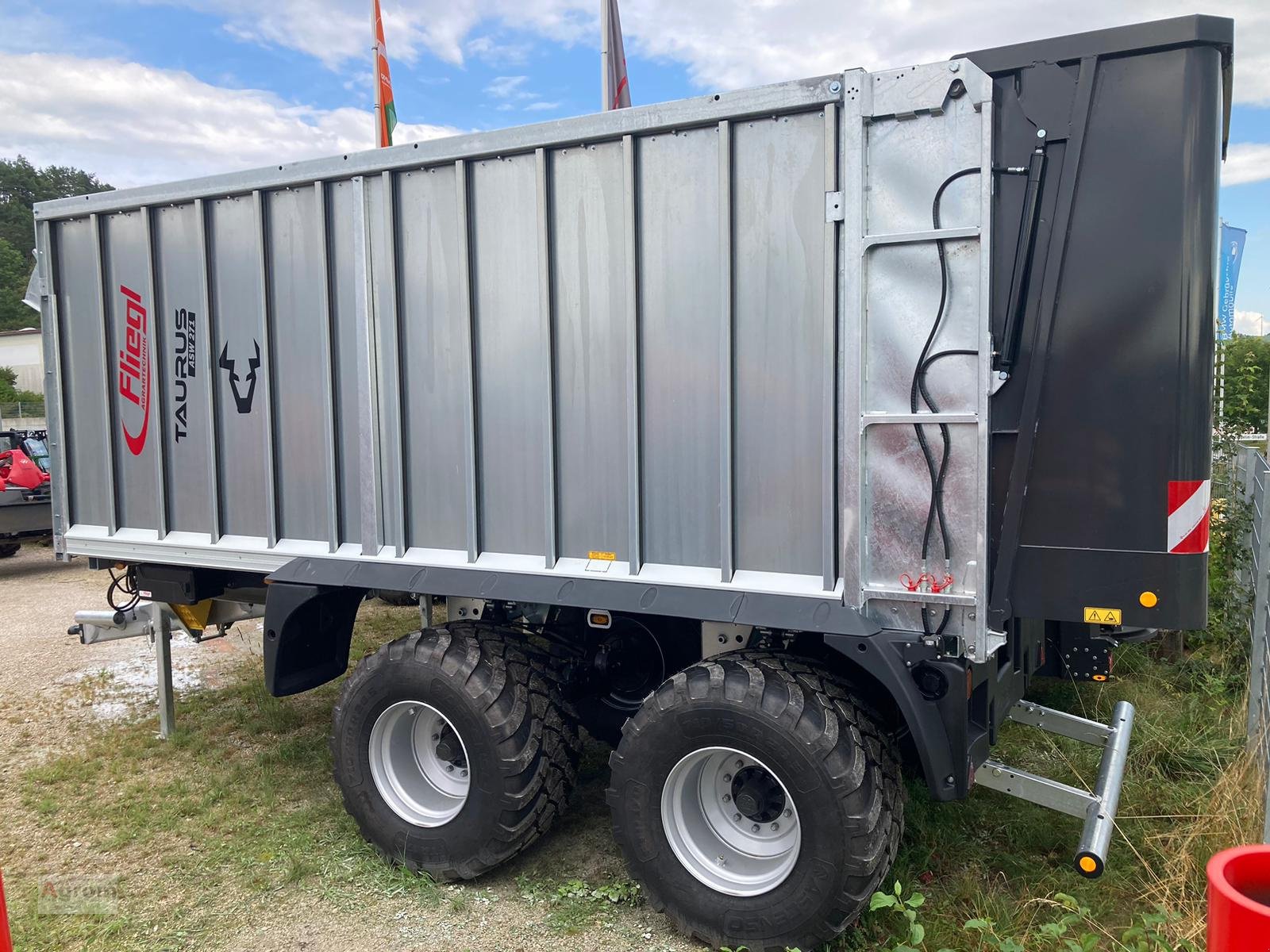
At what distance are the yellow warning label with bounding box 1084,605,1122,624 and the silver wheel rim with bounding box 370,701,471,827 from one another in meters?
2.70

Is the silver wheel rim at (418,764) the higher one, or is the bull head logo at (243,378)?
the bull head logo at (243,378)

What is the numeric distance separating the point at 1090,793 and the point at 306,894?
3374 millimetres

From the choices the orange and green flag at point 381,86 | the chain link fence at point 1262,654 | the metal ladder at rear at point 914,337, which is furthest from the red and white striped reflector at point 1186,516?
the orange and green flag at point 381,86

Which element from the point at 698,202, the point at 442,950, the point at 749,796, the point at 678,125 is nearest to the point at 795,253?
the point at 698,202

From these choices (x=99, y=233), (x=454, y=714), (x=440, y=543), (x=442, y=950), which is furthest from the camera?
(x=99, y=233)

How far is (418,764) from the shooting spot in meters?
4.41

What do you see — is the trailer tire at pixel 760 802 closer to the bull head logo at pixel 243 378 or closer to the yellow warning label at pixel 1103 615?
the yellow warning label at pixel 1103 615

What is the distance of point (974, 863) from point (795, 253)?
2778 mm

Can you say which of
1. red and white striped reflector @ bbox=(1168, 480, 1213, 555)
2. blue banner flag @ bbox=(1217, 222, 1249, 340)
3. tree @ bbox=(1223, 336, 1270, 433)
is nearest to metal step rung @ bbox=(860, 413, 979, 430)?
red and white striped reflector @ bbox=(1168, 480, 1213, 555)

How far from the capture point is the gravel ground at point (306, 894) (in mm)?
3703

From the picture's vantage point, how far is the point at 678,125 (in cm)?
356

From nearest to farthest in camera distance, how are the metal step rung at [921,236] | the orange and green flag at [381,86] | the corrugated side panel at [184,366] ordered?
1. the metal step rung at [921,236]
2. the corrugated side panel at [184,366]
3. the orange and green flag at [381,86]

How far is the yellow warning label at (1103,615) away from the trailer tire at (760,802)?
34.3 inches

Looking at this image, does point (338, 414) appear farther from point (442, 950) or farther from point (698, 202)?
point (442, 950)
